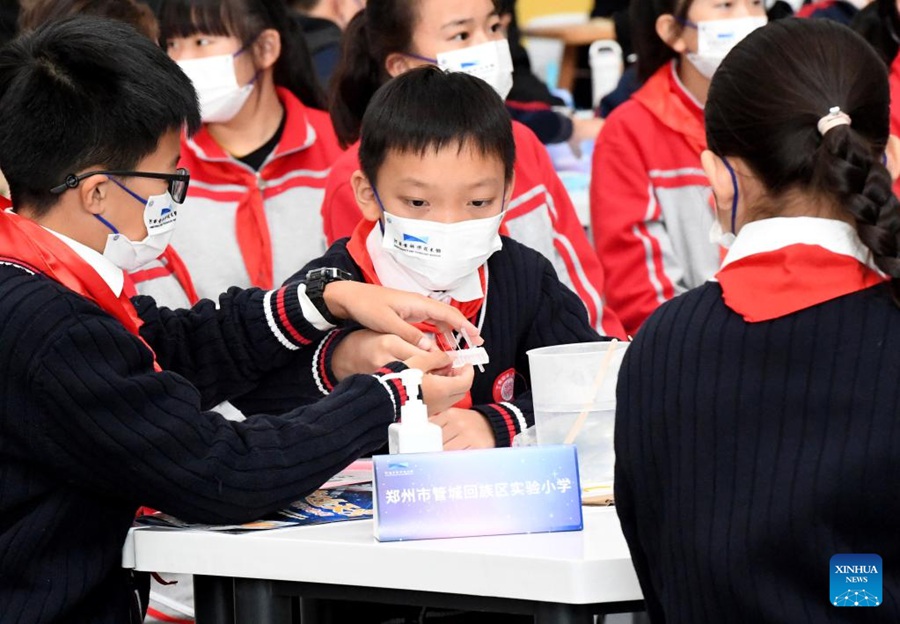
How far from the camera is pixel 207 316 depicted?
7.24ft

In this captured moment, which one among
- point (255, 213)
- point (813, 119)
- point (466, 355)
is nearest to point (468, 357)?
point (466, 355)

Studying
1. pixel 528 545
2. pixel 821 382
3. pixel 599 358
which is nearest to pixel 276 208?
pixel 599 358

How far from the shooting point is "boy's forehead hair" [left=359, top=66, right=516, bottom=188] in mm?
2209

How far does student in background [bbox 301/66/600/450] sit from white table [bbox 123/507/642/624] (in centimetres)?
46

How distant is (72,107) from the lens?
1820mm

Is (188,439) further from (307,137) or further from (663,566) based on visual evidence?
(307,137)

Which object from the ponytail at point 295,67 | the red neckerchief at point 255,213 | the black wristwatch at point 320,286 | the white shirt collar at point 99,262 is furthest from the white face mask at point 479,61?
the white shirt collar at point 99,262

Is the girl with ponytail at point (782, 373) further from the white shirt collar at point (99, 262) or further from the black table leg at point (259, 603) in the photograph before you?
the white shirt collar at point (99, 262)

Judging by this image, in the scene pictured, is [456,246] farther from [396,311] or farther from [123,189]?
[123,189]

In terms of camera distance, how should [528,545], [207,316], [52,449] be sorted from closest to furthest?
[528,545] < [52,449] < [207,316]

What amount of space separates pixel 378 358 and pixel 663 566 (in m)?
0.68

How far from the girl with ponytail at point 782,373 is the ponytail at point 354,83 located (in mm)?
1627

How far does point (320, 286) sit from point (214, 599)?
0.60 m

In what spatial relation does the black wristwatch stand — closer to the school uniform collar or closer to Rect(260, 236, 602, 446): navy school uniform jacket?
Rect(260, 236, 602, 446): navy school uniform jacket
